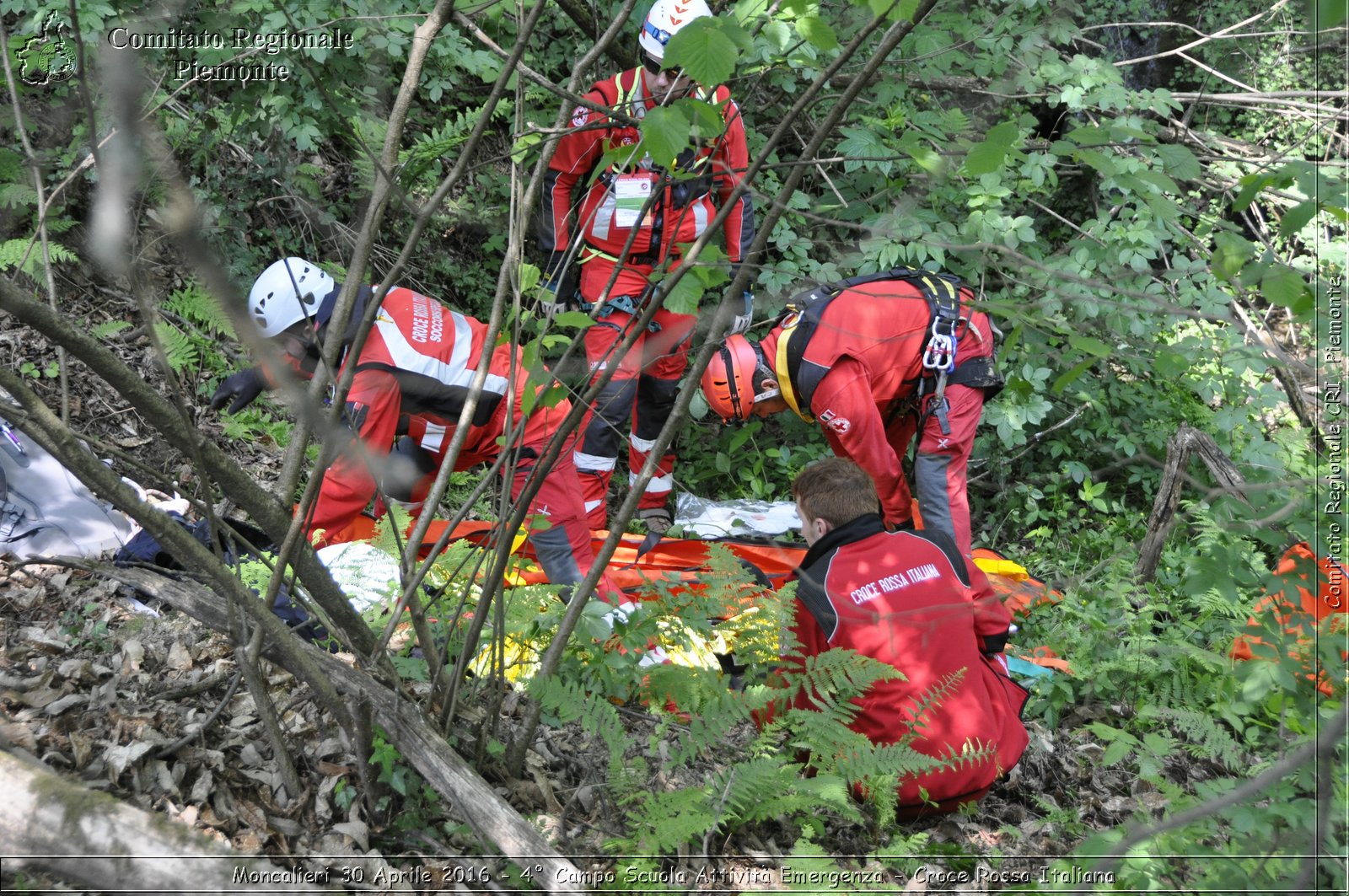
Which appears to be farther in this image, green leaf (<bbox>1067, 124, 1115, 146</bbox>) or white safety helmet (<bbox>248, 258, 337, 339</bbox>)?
white safety helmet (<bbox>248, 258, 337, 339</bbox>)

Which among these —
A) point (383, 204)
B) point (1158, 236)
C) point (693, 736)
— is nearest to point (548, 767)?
point (693, 736)

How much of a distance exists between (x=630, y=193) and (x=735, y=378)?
115cm

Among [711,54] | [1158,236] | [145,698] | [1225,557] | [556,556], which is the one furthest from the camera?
[1158,236]

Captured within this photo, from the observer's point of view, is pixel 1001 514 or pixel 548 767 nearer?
pixel 548 767

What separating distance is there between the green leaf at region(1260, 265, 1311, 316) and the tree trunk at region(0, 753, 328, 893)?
194 centimetres

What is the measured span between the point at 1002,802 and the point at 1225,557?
1.68 meters

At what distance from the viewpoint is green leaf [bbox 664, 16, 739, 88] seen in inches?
61.4

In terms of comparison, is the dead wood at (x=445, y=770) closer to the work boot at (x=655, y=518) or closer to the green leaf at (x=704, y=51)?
the green leaf at (x=704, y=51)

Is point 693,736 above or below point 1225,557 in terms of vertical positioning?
below

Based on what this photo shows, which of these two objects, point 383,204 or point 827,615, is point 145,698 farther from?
point 827,615

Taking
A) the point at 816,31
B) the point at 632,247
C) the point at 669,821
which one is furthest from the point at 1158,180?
the point at 632,247

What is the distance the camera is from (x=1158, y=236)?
4895 mm

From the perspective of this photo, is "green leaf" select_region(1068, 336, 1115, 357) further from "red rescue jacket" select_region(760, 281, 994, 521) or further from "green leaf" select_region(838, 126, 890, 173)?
"green leaf" select_region(838, 126, 890, 173)

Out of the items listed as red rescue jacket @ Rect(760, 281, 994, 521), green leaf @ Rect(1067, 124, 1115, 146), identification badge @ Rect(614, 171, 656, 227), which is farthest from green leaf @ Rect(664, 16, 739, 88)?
identification badge @ Rect(614, 171, 656, 227)
